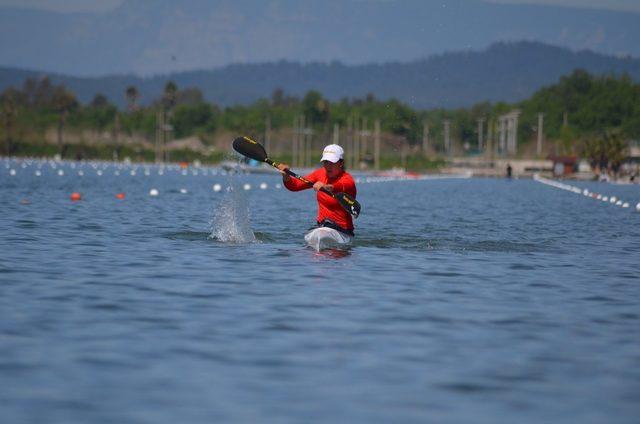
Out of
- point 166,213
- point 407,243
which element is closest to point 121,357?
point 407,243

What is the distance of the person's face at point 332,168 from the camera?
2391cm

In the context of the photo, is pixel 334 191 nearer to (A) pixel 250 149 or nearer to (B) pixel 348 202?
(B) pixel 348 202

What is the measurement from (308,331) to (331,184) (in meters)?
10.3

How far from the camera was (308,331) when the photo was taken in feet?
46.1

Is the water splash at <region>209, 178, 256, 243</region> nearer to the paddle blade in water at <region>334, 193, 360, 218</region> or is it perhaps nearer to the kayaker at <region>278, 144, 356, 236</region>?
the kayaker at <region>278, 144, 356, 236</region>

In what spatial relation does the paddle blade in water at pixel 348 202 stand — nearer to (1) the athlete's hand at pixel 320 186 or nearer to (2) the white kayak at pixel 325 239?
(1) the athlete's hand at pixel 320 186

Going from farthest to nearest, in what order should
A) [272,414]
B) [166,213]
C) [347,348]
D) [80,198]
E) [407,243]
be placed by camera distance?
1. [80,198]
2. [166,213]
3. [407,243]
4. [347,348]
5. [272,414]

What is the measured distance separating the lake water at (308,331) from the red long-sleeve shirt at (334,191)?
1040mm

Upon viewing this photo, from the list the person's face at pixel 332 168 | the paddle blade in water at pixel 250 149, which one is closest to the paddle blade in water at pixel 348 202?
the person's face at pixel 332 168

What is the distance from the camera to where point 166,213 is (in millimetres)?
41750

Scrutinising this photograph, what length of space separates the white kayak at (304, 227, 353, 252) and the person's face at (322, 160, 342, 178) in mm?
1207

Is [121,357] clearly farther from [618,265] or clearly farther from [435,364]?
[618,265]

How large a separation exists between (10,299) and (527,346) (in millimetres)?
6989

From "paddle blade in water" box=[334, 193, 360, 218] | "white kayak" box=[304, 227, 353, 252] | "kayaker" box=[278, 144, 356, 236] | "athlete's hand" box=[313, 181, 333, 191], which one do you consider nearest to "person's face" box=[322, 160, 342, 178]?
"kayaker" box=[278, 144, 356, 236]
